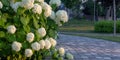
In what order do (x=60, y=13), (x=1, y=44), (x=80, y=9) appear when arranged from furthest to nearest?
(x=80, y=9), (x=60, y=13), (x=1, y=44)

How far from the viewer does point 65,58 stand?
558 centimetres

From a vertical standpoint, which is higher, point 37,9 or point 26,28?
point 37,9

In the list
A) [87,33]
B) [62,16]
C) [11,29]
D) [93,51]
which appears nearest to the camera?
[11,29]

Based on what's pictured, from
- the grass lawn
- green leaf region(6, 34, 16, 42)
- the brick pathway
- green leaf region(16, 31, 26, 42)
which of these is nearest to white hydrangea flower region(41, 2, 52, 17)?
green leaf region(16, 31, 26, 42)

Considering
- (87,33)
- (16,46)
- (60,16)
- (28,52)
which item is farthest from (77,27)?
(16,46)

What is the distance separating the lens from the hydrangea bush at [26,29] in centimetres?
490

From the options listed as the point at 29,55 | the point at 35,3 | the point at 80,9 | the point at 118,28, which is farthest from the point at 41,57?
the point at 80,9

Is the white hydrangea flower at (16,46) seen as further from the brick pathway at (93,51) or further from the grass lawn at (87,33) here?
the grass lawn at (87,33)

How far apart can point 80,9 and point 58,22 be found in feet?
212

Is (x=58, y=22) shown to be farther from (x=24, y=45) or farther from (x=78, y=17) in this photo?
(x=78, y=17)

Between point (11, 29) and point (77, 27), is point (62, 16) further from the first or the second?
point (77, 27)

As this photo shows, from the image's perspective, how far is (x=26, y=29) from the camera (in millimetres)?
4945

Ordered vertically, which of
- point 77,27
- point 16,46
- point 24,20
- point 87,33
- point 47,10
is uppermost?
point 47,10

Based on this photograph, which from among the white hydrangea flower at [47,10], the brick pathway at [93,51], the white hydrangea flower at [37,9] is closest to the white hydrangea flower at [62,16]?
the white hydrangea flower at [47,10]
